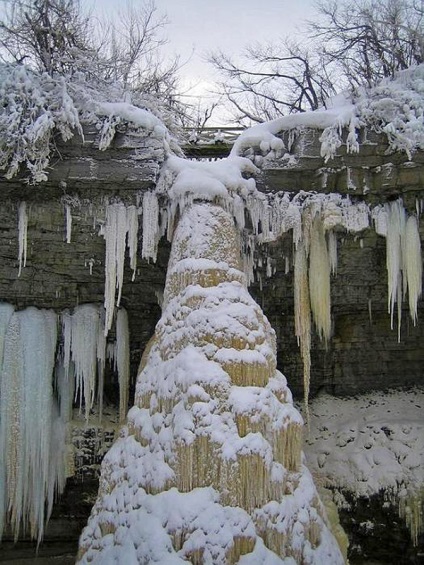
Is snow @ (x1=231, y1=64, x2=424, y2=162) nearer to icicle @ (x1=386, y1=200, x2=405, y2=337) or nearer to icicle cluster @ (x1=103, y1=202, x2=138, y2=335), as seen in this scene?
icicle @ (x1=386, y1=200, x2=405, y2=337)

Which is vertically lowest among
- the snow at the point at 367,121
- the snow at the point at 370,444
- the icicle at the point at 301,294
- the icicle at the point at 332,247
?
the snow at the point at 370,444

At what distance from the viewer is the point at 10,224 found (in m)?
6.04

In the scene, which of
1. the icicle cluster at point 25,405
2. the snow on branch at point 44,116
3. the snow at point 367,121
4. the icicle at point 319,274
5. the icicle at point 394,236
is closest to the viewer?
the snow on branch at point 44,116

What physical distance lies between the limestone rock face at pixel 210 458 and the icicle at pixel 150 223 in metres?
1.00

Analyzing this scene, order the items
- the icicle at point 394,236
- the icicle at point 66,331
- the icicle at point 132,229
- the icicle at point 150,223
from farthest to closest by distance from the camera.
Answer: the icicle at point 66,331
the icicle at point 394,236
the icicle at point 132,229
the icicle at point 150,223

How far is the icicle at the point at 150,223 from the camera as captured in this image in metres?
5.79

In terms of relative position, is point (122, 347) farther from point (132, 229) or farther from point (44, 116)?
point (44, 116)

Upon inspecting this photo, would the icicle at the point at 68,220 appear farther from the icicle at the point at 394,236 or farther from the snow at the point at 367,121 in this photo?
the icicle at the point at 394,236

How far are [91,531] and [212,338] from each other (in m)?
1.76

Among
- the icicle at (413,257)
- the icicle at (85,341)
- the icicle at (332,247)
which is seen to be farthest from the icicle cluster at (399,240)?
the icicle at (85,341)

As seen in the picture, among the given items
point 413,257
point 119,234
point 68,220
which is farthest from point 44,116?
point 413,257

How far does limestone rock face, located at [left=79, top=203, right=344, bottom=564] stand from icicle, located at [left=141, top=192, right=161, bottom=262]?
100 cm

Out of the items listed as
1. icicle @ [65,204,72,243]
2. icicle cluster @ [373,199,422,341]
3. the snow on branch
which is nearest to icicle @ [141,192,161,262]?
the snow on branch

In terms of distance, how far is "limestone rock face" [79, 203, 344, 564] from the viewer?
13.2ft
